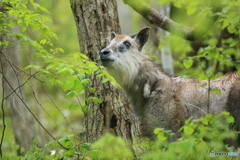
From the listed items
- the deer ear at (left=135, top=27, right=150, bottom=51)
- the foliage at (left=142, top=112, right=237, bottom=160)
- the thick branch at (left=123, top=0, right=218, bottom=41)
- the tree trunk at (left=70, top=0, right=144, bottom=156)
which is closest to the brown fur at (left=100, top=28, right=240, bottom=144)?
the deer ear at (left=135, top=27, right=150, bottom=51)

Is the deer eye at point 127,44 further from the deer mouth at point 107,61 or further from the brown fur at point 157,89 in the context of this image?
the deer mouth at point 107,61

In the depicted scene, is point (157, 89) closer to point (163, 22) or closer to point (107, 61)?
point (107, 61)

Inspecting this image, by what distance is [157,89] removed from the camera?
266 inches

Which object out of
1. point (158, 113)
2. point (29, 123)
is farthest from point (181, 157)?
point (29, 123)

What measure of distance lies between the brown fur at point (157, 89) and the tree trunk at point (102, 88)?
35 centimetres

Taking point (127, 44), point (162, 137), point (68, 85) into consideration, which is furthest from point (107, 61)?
point (162, 137)

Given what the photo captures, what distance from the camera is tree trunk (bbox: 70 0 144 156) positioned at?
7.04 meters

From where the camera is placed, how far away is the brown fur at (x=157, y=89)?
6.16 metres

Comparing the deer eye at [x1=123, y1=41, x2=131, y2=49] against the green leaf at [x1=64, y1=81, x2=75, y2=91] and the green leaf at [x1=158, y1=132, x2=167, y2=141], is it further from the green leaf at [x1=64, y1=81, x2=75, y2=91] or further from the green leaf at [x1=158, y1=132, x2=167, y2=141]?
the green leaf at [x1=158, y1=132, x2=167, y2=141]

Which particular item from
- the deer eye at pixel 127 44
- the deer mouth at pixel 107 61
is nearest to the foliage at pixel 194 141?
the deer mouth at pixel 107 61

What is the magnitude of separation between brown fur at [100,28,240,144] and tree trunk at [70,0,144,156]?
345 millimetres

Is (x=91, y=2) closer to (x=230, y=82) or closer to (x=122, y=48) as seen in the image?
(x=122, y=48)

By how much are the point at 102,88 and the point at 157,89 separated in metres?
1.23

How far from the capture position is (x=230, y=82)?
617 centimetres
